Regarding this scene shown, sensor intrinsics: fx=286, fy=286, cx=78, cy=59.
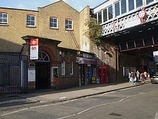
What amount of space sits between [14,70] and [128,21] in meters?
12.7

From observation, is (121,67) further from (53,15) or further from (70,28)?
(53,15)

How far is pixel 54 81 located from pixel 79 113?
1415cm

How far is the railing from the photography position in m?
26.1

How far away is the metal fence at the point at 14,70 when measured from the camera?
2410 centimetres

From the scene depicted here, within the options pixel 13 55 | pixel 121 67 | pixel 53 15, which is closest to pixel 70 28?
pixel 53 15

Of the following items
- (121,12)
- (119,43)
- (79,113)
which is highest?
(121,12)

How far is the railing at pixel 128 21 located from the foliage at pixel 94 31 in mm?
693

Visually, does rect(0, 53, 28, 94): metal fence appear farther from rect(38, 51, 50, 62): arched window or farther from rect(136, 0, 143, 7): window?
rect(136, 0, 143, 7): window

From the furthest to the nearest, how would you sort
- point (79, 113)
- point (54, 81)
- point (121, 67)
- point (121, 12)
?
point (121, 67)
point (121, 12)
point (54, 81)
point (79, 113)

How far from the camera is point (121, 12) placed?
30.8 m

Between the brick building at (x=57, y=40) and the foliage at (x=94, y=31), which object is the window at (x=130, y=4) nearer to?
the foliage at (x=94, y=31)

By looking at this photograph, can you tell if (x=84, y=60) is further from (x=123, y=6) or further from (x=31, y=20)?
(x=31, y=20)

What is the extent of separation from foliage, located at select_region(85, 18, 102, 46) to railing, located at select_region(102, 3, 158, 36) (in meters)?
0.69

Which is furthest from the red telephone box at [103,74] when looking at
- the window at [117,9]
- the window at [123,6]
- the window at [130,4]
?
the window at [130,4]
